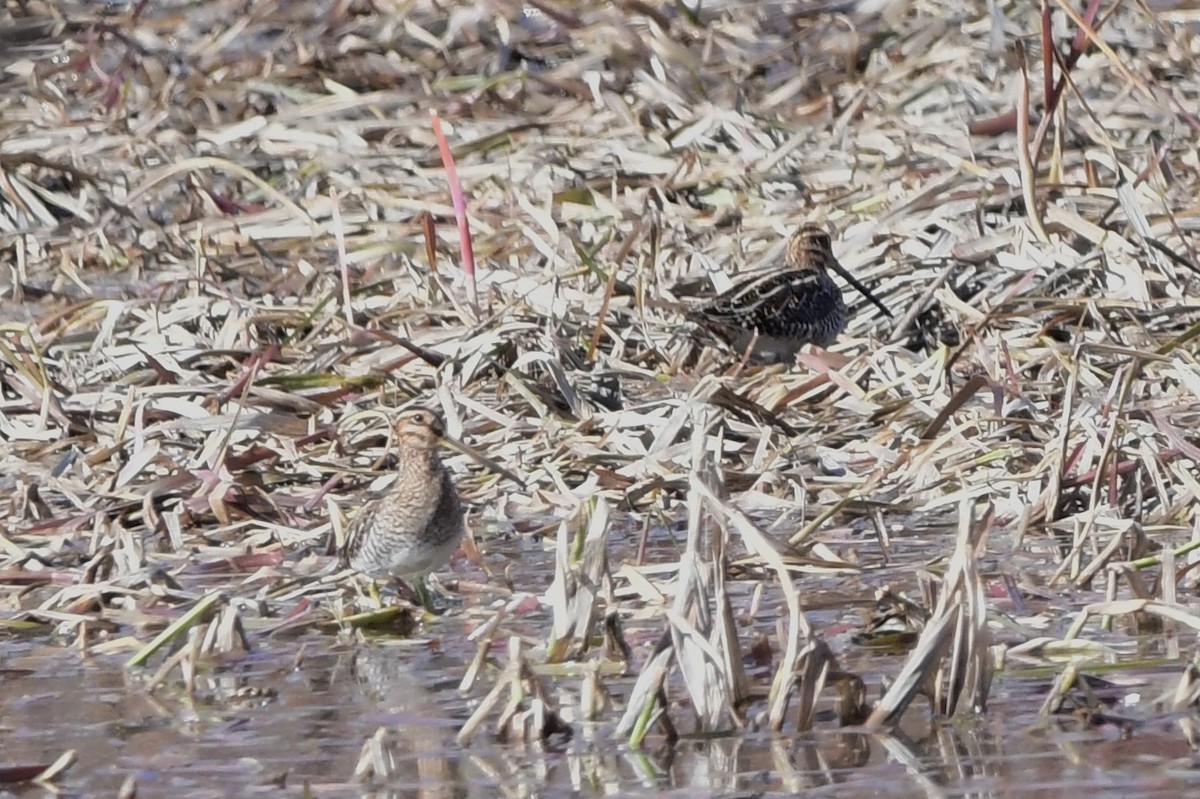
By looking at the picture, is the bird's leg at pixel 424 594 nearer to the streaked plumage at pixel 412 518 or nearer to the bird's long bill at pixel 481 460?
the streaked plumage at pixel 412 518

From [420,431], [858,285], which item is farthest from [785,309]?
[420,431]

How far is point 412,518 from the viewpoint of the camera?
18.1 feet

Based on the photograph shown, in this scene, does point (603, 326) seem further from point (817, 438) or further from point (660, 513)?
point (660, 513)

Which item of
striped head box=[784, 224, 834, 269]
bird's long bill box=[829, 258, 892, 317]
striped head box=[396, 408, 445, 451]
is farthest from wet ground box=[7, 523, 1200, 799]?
striped head box=[784, 224, 834, 269]

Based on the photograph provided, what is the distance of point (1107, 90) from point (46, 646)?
612 cm

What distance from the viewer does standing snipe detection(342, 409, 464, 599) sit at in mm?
5461

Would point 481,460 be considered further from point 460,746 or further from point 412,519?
point 460,746

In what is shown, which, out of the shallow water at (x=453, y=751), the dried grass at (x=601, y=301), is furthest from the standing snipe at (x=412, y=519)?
the shallow water at (x=453, y=751)

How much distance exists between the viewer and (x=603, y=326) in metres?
7.69

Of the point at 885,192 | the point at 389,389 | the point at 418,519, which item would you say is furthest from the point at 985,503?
the point at 885,192

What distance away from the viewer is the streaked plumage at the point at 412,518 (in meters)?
5.46

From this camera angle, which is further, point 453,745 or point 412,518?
point 412,518

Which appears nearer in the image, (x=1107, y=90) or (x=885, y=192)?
(x=885, y=192)

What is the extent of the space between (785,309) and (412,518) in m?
2.40
